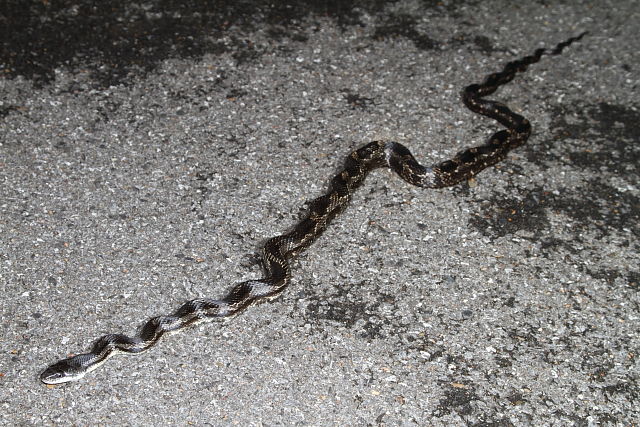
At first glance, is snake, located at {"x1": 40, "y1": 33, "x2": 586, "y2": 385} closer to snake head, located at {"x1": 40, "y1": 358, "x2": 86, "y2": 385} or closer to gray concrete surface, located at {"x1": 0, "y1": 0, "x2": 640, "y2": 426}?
snake head, located at {"x1": 40, "y1": 358, "x2": 86, "y2": 385}

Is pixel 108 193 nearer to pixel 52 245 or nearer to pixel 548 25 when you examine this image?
pixel 52 245

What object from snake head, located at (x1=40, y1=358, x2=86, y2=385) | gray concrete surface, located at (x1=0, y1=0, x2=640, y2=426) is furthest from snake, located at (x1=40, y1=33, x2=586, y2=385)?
gray concrete surface, located at (x1=0, y1=0, x2=640, y2=426)

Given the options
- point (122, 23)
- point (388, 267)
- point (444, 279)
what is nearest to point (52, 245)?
point (388, 267)

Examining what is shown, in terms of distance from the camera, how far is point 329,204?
280 inches

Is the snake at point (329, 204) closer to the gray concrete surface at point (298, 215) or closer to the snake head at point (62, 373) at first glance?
the snake head at point (62, 373)

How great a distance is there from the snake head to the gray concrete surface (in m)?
0.09

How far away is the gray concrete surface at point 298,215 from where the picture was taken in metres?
5.57

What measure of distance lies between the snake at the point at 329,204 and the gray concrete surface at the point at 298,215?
0.41 feet

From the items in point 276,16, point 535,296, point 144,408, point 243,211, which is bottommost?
point 535,296

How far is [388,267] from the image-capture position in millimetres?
6664

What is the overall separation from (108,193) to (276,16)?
4.35 m

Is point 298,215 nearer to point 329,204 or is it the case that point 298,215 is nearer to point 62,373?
point 329,204

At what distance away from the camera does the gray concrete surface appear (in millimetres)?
5574

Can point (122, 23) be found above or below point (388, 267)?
above
